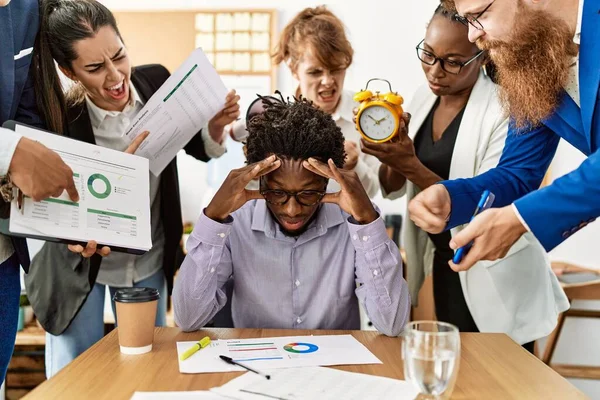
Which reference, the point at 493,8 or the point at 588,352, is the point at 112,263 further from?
the point at 588,352

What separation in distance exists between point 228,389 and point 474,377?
18.2 inches

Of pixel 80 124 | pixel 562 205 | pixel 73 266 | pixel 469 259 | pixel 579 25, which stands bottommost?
pixel 73 266

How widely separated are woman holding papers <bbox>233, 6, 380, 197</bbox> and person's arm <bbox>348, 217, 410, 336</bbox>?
25.6 inches

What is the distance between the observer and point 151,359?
1360 mm

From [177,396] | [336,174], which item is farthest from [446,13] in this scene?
[177,396]

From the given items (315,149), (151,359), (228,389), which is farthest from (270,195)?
(228,389)

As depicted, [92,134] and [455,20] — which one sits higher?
[455,20]

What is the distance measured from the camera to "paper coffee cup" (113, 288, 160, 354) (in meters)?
1.39

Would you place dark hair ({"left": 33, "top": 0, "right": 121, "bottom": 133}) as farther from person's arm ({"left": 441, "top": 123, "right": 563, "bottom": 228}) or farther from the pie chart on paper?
person's arm ({"left": 441, "top": 123, "right": 563, "bottom": 228})

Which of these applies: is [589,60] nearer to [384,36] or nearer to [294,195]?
[294,195]

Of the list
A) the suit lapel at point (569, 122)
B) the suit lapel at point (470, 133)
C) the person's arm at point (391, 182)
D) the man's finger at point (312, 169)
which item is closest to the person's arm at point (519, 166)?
the suit lapel at point (569, 122)

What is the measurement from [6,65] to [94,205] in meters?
0.37

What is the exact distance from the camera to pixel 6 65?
1526 millimetres

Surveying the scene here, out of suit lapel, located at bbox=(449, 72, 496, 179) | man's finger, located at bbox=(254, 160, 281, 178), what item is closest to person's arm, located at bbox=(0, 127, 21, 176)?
man's finger, located at bbox=(254, 160, 281, 178)
